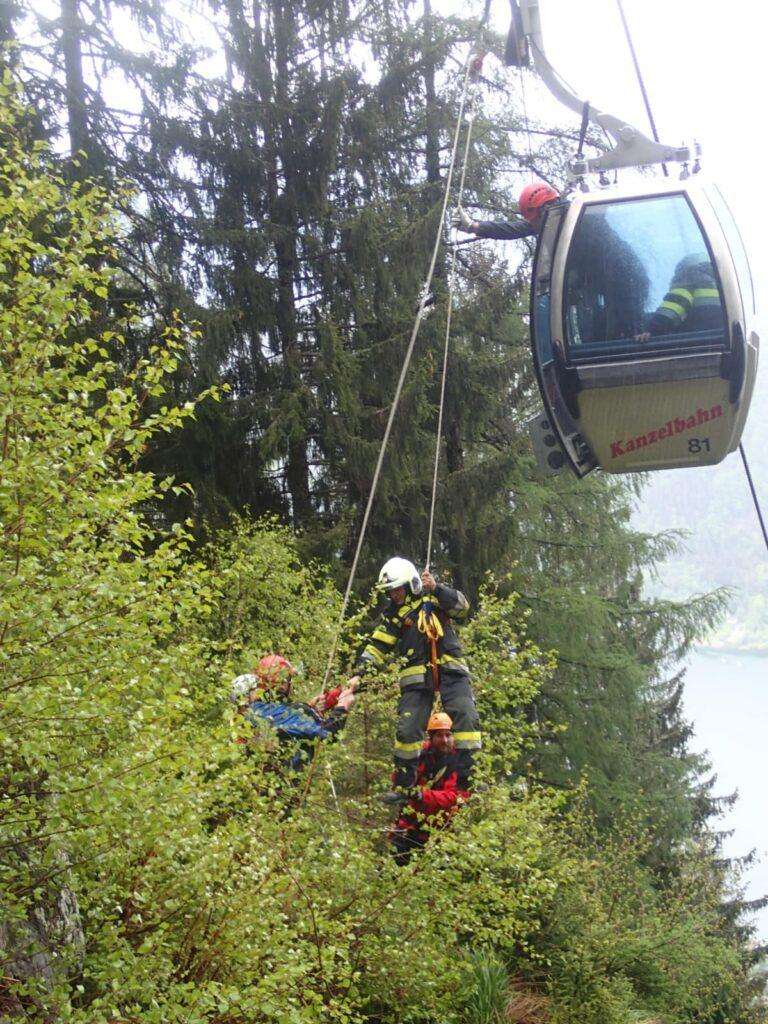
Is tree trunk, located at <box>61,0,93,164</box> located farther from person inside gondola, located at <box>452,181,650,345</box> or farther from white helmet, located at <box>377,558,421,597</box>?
white helmet, located at <box>377,558,421,597</box>

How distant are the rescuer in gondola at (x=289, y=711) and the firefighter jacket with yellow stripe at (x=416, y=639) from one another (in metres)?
0.41

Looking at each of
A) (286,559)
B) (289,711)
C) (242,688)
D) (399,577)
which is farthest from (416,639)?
(286,559)

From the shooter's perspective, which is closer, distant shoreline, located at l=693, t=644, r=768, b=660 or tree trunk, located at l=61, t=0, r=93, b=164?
tree trunk, located at l=61, t=0, r=93, b=164

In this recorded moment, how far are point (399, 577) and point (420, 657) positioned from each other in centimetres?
61

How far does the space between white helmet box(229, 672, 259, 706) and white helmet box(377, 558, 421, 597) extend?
4.60 feet

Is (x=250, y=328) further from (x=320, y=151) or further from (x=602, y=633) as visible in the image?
(x=602, y=633)

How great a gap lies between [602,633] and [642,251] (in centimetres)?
1141

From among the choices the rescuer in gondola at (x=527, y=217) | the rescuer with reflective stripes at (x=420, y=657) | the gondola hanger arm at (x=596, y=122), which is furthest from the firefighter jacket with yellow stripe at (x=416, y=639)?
the gondola hanger arm at (x=596, y=122)

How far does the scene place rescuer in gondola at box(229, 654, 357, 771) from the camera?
21.5 ft

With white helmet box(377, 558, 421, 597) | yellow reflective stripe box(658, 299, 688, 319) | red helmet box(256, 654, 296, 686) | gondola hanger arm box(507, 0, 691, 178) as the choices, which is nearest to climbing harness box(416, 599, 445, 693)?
white helmet box(377, 558, 421, 597)

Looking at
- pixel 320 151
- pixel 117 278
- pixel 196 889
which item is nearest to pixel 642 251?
pixel 196 889

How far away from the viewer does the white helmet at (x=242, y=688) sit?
5696mm

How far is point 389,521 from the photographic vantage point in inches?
630

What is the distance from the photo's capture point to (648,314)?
7.49 metres
